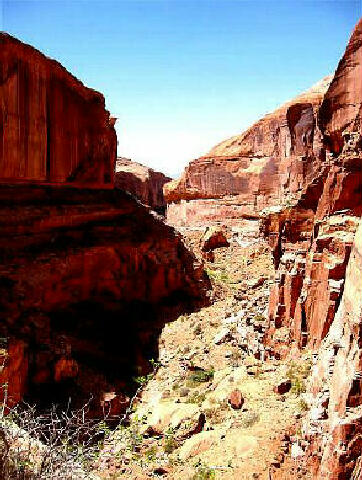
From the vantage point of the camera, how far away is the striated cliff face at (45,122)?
56.5 ft

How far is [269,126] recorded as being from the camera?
3866 centimetres

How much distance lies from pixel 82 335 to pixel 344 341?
541 inches

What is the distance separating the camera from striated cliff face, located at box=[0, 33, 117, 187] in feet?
56.5

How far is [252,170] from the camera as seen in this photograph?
128 feet

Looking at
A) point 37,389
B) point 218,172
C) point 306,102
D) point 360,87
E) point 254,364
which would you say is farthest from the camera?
point 218,172

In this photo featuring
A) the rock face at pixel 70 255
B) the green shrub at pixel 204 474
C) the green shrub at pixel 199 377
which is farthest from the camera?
the rock face at pixel 70 255

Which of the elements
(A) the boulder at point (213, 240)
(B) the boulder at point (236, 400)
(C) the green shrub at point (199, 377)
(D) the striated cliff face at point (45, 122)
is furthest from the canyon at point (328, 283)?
(A) the boulder at point (213, 240)

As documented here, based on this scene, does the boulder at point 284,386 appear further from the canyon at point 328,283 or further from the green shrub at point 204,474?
the green shrub at point 204,474

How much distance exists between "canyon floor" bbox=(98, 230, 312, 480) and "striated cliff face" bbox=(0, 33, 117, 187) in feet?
33.7

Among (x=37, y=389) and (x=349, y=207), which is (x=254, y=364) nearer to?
(x=349, y=207)

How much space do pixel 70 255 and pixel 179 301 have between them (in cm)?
681

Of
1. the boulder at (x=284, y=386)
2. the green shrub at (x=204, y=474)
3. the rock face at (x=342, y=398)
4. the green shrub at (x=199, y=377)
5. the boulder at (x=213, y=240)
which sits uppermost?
the boulder at (x=213, y=240)

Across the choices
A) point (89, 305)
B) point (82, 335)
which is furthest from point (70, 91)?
point (82, 335)

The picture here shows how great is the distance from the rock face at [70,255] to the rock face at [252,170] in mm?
14168
